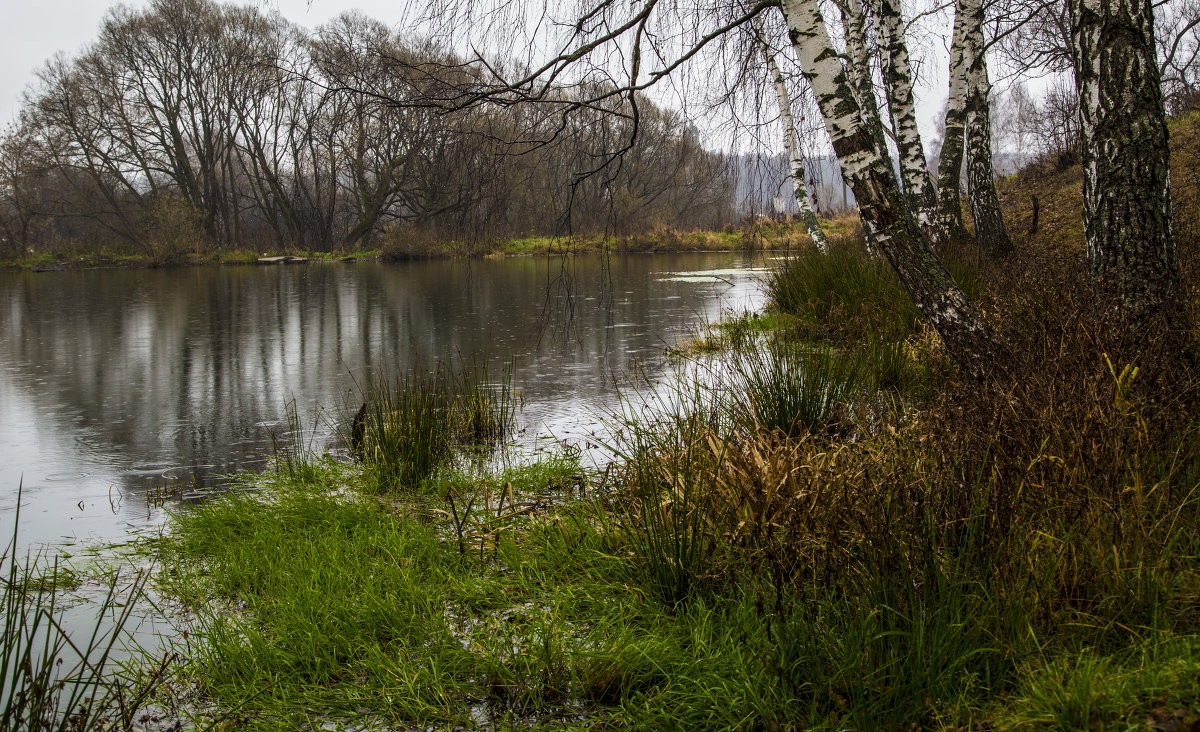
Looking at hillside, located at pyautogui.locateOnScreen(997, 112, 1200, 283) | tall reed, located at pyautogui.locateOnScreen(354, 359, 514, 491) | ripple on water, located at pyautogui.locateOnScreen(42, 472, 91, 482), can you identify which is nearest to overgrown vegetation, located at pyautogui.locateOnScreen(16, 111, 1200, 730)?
tall reed, located at pyautogui.locateOnScreen(354, 359, 514, 491)

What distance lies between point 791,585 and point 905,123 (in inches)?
325

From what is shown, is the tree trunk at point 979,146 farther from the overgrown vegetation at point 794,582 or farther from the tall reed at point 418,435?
the tall reed at point 418,435

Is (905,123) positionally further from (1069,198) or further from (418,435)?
(418,435)

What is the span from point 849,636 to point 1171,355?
2.17m

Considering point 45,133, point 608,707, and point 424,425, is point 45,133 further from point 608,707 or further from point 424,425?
point 608,707

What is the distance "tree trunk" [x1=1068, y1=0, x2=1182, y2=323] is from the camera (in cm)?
376

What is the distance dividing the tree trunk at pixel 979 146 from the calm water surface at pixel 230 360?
344 centimetres

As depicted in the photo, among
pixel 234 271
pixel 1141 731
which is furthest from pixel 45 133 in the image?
pixel 1141 731

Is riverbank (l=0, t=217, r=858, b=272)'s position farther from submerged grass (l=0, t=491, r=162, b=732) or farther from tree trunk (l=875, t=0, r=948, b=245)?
submerged grass (l=0, t=491, r=162, b=732)

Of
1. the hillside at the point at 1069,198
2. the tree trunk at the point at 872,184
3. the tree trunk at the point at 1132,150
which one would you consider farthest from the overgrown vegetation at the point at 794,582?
the hillside at the point at 1069,198

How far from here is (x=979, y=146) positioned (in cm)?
953

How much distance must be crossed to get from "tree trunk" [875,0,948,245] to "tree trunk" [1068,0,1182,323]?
16.6 ft

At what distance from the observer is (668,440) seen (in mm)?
3482

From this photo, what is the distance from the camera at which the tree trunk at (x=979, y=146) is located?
897 cm
